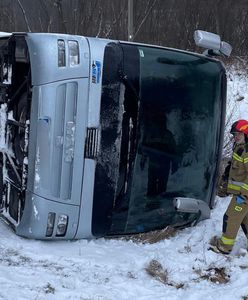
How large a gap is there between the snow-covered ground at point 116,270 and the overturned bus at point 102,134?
18 cm

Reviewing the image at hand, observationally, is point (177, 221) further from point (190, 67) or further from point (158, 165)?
point (190, 67)

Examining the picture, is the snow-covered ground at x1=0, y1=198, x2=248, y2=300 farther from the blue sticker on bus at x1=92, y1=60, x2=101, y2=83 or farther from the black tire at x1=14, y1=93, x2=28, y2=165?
the blue sticker on bus at x1=92, y1=60, x2=101, y2=83

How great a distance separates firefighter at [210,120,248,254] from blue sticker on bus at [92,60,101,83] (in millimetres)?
1433

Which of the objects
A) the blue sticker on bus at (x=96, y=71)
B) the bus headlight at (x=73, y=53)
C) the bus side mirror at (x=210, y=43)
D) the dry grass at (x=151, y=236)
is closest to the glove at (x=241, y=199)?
the dry grass at (x=151, y=236)

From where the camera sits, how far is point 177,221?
5273mm

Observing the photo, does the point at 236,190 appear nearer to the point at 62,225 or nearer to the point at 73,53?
the point at 62,225

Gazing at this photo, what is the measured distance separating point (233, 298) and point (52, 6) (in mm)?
13776

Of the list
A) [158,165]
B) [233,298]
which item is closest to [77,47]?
[158,165]

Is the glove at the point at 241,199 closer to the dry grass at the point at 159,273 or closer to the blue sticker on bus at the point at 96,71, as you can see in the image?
the dry grass at the point at 159,273

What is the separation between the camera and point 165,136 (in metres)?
4.81

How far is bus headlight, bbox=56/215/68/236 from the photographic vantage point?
4499mm

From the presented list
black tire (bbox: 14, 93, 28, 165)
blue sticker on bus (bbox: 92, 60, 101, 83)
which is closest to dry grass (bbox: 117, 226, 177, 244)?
black tire (bbox: 14, 93, 28, 165)

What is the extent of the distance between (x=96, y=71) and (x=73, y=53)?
253mm

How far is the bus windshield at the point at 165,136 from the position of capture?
15.4 feet
